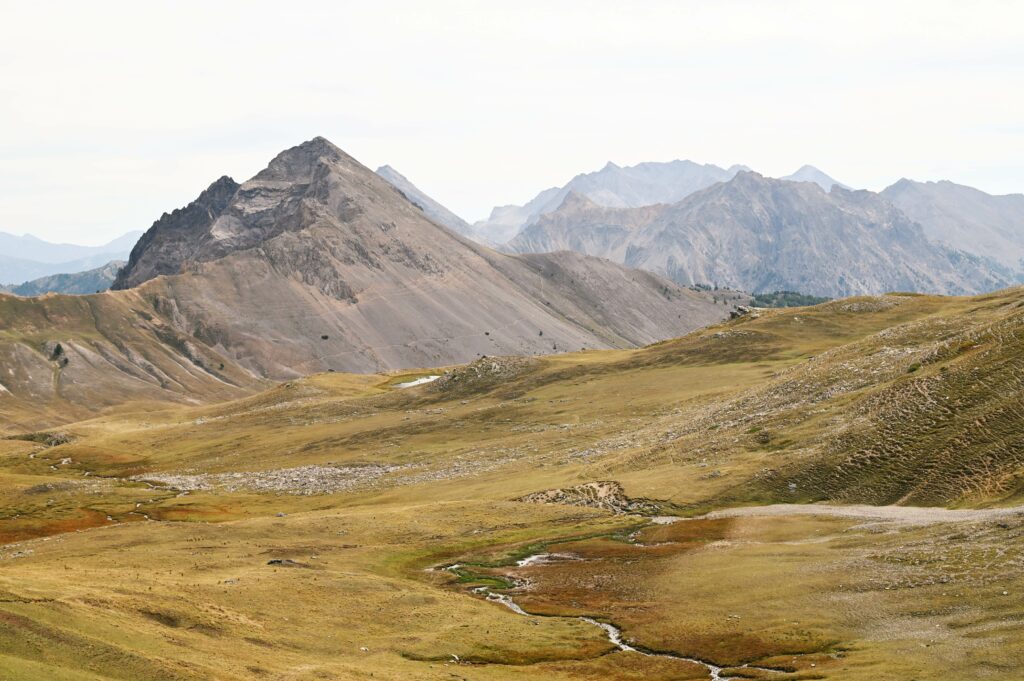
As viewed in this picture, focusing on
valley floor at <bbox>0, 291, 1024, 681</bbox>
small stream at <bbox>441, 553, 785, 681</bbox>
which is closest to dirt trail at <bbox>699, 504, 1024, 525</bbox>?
valley floor at <bbox>0, 291, 1024, 681</bbox>

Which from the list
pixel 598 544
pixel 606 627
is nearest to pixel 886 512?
pixel 598 544

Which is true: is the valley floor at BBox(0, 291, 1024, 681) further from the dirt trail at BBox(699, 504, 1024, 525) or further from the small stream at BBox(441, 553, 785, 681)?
the dirt trail at BBox(699, 504, 1024, 525)

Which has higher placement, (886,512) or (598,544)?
(886,512)

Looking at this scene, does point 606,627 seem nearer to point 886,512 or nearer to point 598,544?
point 598,544

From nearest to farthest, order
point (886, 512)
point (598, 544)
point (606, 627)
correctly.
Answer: point (606, 627)
point (886, 512)
point (598, 544)

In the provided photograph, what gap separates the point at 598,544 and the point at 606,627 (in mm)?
22096

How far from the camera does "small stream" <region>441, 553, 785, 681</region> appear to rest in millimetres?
53050

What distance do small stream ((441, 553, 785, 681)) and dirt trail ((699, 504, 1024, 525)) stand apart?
18563 millimetres

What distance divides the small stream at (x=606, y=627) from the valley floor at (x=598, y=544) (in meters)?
0.32

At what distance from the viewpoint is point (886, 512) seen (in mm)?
79938

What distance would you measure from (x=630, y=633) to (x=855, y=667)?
16.2 m

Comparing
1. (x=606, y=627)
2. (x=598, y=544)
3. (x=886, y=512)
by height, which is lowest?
(x=606, y=627)

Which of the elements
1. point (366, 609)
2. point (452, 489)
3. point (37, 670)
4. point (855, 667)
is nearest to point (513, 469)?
point (452, 489)

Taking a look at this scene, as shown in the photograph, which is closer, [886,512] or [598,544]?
[886,512]
